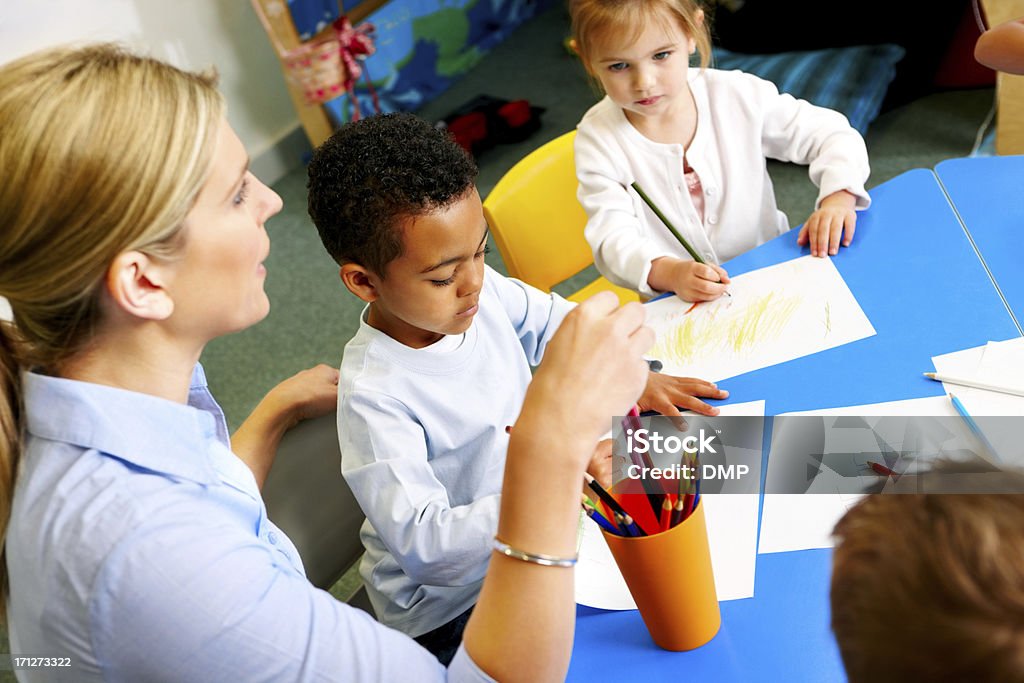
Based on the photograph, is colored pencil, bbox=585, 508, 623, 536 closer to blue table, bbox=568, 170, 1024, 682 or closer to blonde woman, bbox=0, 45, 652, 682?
blonde woman, bbox=0, 45, 652, 682

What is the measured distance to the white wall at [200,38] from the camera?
7.97 feet

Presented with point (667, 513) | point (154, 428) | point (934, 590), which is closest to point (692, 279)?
point (667, 513)

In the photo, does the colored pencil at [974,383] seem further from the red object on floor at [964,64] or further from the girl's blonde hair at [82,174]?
the red object on floor at [964,64]

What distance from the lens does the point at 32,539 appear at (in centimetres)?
70

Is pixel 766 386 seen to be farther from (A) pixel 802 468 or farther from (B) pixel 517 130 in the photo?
(B) pixel 517 130

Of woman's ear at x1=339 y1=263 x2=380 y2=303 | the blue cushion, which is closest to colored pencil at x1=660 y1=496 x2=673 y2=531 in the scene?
woman's ear at x1=339 y1=263 x2=380 y2=303

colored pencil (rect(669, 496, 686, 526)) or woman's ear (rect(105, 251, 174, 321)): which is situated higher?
woman's ear (rect(105, 251, 174, 321))

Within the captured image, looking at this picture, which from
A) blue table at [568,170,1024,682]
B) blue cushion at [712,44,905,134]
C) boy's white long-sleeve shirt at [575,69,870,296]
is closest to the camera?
blue table at [568,170,1024,682]

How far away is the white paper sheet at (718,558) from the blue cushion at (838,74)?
195cm

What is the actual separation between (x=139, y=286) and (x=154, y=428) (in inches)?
4.7

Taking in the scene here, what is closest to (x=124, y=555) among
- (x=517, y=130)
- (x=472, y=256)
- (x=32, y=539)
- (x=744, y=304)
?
(x=32, y=539)

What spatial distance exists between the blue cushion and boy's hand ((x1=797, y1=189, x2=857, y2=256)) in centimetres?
144

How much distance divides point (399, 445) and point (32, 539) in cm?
40

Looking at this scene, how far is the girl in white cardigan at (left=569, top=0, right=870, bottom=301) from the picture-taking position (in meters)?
1.41
